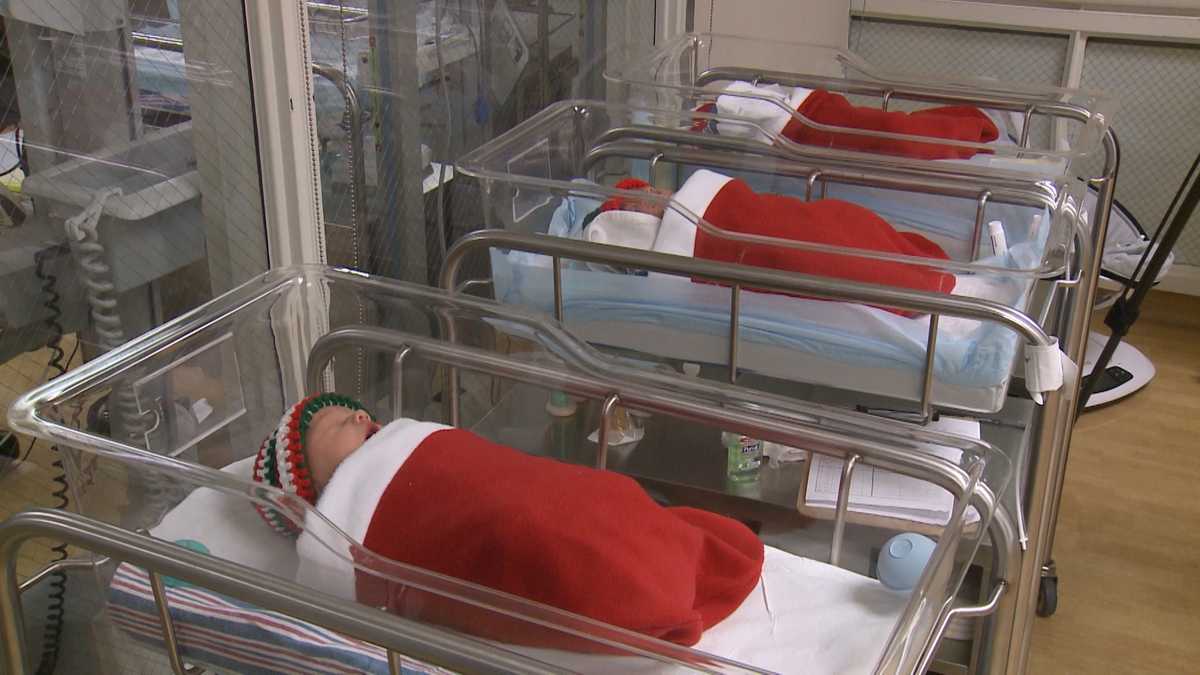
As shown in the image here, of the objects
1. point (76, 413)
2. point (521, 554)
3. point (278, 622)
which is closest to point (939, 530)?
point (521, 554)

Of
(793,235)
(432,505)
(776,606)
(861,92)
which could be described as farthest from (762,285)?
(861,92)

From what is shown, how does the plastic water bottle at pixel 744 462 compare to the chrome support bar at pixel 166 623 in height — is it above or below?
below

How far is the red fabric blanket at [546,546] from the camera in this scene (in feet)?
3.10

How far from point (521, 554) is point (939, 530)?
0.50 meters

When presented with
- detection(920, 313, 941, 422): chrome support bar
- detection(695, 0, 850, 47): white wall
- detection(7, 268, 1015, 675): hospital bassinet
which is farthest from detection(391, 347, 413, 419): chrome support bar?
detection(695, 0, 850, 47): white wall

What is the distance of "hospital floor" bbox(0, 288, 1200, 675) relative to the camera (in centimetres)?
195

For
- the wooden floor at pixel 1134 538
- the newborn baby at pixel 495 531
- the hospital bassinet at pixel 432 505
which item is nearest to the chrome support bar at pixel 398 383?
the hospital bassinet at pixel 432 505

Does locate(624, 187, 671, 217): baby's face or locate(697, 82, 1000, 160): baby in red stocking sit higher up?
locate(697, 82, 1000, 160): baby in red stocking

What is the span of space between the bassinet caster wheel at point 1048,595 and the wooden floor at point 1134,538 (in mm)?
24

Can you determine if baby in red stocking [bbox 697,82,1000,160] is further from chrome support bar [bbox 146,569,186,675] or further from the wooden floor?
chrome support bar [bbox 146,569,186,675]

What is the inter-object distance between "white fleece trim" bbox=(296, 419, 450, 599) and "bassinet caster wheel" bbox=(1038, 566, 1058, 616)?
1340 mm

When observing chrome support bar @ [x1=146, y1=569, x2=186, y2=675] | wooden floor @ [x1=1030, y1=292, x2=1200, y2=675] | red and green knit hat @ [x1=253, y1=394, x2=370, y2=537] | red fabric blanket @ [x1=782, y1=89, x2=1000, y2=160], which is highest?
red fabric blanket @ [x1=782, y1=89, x2=1000, y2=160]

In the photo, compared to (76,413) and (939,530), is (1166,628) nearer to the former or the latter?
(939,530)

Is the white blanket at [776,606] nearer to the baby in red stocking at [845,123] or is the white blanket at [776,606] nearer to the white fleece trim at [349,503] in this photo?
the white fleece trim at [349,503]
